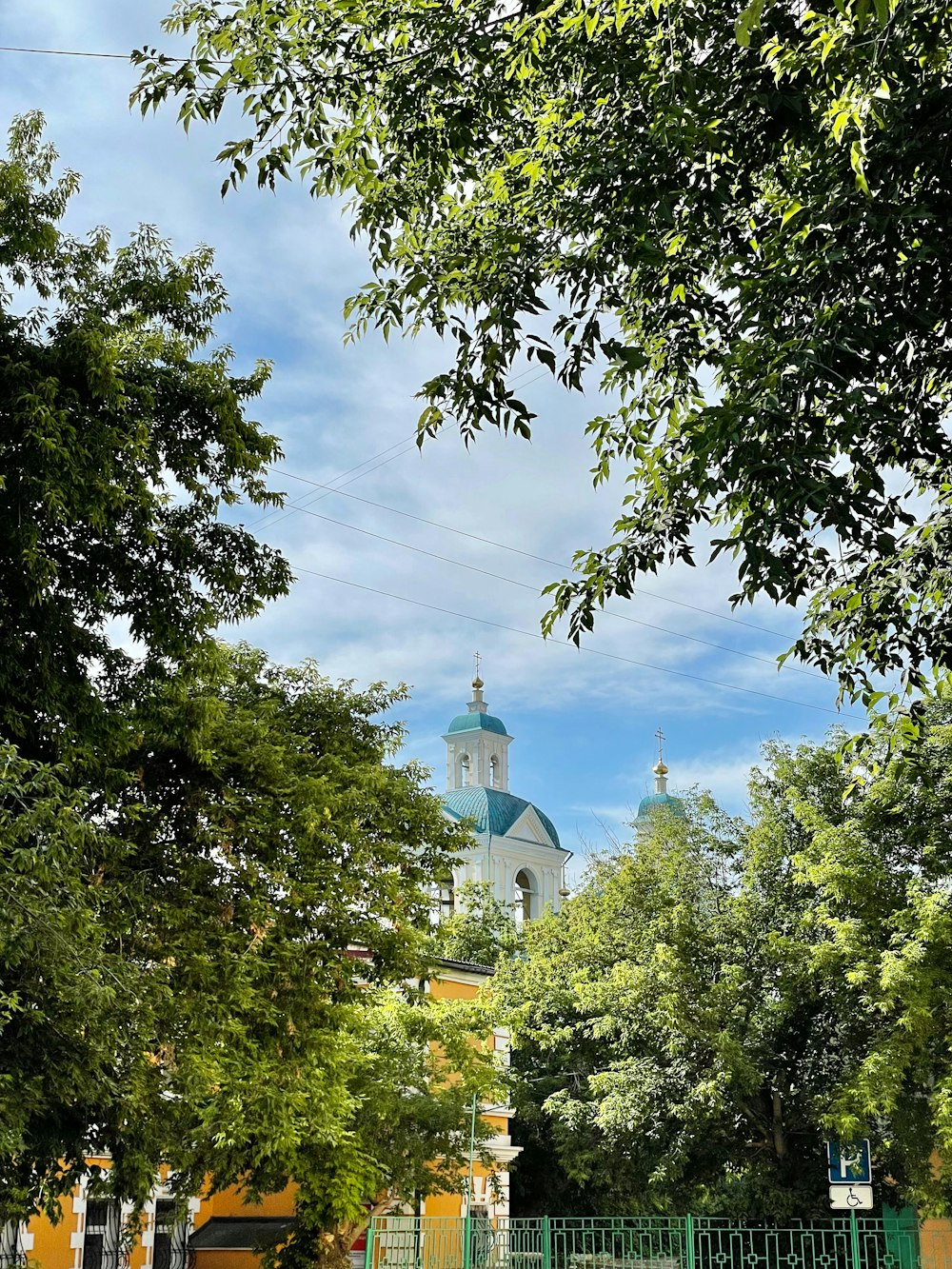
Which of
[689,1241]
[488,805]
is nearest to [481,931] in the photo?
[488,805]

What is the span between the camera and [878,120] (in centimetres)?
500

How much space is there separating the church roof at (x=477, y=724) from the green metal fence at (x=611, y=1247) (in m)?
34.8

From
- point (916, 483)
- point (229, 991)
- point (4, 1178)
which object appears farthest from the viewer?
point (229, 991)

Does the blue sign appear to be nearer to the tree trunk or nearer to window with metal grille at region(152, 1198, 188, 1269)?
the tree trunk

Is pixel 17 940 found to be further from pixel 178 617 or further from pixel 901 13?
pixel 901 13

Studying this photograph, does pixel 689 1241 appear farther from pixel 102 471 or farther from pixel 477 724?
pixel 477 724

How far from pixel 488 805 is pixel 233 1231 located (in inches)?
1153

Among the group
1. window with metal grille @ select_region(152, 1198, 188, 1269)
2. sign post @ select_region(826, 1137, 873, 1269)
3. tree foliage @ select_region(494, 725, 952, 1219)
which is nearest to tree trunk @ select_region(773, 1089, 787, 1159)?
tree foliage @ select_region(494, 725, 952, 1219)

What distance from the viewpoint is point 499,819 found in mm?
54906

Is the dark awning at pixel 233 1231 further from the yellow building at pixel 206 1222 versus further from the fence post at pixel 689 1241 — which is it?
the fence post at pixel 689 1241

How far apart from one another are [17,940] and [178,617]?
4318mm

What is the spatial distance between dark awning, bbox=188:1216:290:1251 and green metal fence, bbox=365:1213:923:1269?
17.0 ft

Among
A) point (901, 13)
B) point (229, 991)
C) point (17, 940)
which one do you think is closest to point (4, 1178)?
point (229, 991)

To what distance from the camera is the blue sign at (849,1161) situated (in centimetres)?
1700
